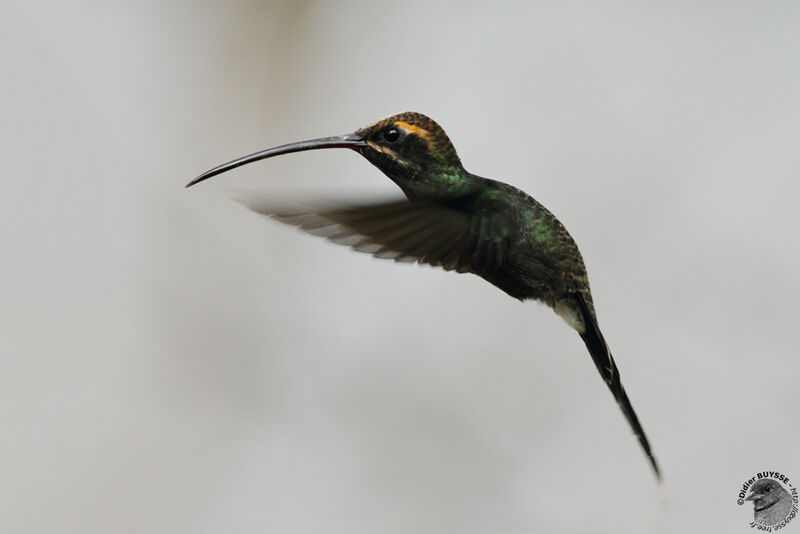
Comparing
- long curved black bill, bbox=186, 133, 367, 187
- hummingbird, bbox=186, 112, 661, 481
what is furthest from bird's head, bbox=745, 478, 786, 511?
long curved black bill, bbox=186, 133, 367, 187

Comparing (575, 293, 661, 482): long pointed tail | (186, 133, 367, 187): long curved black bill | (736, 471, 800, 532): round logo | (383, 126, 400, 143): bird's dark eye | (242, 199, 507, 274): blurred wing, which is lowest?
(736, 471, 800, 532): round logo

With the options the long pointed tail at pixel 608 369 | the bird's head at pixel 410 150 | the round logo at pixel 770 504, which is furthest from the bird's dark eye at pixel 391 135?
the round logo at pixel 770 504

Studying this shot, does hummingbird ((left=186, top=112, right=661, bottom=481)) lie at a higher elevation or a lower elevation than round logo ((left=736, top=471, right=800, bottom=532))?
higher

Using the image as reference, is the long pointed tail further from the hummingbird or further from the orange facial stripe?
the orange facial stripe

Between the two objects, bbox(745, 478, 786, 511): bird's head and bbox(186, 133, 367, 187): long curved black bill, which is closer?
bbox(186, 133, 367, 187): long curved black bill

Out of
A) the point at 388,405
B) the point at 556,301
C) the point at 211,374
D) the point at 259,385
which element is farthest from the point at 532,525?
the point at 556,301

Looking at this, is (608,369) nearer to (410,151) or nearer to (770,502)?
(410,151)
